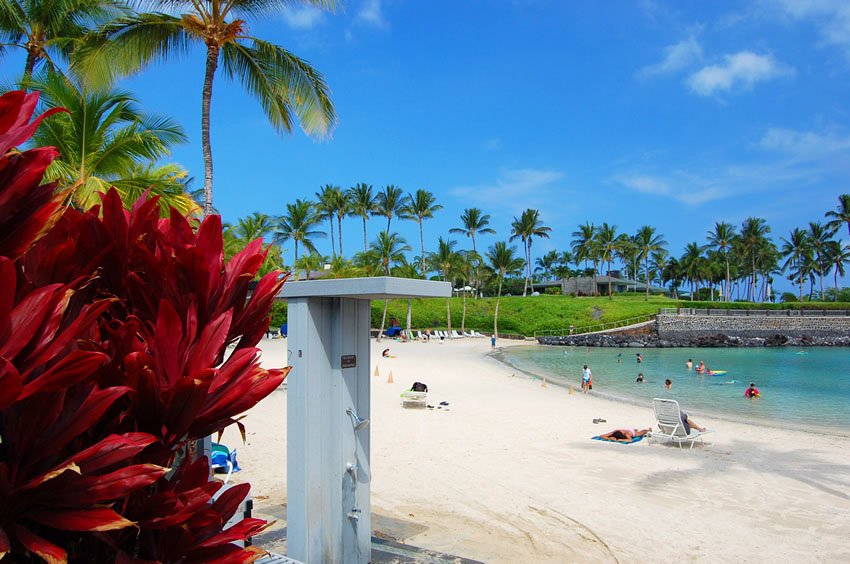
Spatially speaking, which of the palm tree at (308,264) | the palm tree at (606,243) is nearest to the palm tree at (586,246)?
the palm tree at (606,243)

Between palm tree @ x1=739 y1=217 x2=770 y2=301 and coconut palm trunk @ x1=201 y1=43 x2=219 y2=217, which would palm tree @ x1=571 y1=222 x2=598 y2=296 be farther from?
coconut palm trunk @ x1=201 y1=43 x2=219 y2=217

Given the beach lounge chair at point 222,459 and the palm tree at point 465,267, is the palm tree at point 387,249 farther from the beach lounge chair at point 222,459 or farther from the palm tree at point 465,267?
the beach lounge chair at point 222,459

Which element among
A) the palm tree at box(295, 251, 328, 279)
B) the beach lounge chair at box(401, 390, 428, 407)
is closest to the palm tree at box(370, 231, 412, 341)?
the palm tree at box(295, 251, 328, 279)

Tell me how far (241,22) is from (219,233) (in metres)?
12.6

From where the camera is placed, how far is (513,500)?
7828 millimetres

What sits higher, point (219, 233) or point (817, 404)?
point (219, 233)

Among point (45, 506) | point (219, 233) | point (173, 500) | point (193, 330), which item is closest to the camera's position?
point (45, 506)

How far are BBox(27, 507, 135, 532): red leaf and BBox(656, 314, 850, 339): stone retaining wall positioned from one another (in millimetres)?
67500

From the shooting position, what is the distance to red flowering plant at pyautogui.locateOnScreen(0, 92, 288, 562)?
939 millimetres

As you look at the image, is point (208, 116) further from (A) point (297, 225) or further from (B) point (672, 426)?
(A) point (297, 225)

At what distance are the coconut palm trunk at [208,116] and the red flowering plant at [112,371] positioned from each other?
1139cm

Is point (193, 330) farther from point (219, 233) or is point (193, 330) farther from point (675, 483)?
point (675, 483)

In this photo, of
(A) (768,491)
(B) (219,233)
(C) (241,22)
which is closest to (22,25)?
(C) (241,22)

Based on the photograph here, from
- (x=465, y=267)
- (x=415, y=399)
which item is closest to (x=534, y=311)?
(x=465, y=267)
